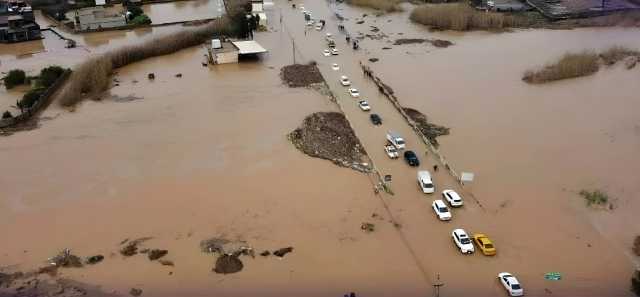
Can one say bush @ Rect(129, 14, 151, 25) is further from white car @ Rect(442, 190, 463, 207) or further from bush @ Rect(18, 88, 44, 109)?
white car @ Rect(442, 190, 463, 207)

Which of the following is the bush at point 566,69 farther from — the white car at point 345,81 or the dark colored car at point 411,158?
the dark colored car at point 411,158

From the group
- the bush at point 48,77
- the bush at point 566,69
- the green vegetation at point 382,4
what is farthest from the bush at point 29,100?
the green vegetation at point 382,4

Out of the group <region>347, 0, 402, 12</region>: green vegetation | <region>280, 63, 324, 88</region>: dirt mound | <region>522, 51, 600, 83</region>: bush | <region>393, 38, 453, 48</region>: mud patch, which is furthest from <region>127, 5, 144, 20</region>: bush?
<region>522, 51, 600, 83</region>: bush

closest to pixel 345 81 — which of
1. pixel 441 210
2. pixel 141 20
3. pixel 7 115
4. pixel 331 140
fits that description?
pixel 331 140

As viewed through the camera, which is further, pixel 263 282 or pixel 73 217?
pixel 73 217

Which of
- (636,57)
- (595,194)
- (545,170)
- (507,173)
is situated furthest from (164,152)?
(636,57)

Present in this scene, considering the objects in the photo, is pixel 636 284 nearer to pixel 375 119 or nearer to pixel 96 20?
pixel 375 119

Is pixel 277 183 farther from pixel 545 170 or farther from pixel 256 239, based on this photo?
pixel 545 170
